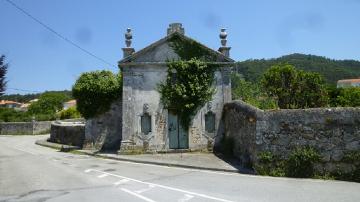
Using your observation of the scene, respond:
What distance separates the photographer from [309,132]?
13.4m

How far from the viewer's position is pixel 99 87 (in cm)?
2366

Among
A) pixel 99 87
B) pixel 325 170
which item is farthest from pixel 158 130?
pixel 325 170

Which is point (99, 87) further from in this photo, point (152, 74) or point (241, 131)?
point (241, 131)

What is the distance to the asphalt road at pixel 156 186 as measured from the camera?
9.75 m

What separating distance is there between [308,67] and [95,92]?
235ft

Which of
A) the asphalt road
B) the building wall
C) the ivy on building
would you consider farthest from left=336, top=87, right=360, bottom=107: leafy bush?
the asphalt road

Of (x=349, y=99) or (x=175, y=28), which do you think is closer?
(x=175, y=28)

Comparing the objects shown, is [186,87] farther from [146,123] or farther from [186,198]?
[186,198]

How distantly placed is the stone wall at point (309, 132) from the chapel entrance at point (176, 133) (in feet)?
21.3

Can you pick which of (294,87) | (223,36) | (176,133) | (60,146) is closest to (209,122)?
(176,133)

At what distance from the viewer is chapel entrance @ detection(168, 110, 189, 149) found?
21.1 metres

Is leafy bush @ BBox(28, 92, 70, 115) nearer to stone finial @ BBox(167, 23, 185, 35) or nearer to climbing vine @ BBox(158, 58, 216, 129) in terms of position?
stone finial @ BBox(167, 23, 185, 35)

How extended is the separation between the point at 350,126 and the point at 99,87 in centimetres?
1490

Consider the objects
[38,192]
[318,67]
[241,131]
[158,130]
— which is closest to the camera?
[38,192]
